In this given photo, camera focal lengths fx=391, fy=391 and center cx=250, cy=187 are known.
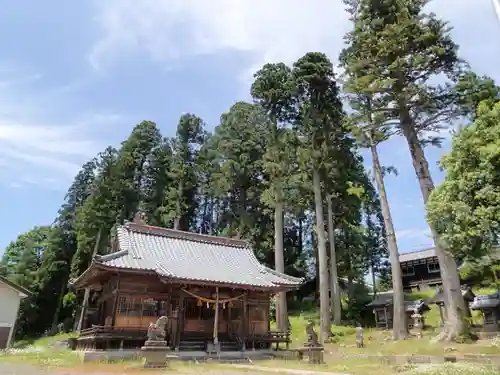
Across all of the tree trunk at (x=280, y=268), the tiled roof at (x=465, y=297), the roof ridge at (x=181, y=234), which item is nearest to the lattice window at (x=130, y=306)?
the roof ridge at (x=181, y=234)

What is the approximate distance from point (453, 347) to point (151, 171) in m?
30.6

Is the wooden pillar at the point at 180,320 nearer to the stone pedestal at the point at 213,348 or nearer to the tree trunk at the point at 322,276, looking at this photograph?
the stone pedestal at the point at 213,348

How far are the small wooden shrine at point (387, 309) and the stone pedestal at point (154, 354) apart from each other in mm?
21529

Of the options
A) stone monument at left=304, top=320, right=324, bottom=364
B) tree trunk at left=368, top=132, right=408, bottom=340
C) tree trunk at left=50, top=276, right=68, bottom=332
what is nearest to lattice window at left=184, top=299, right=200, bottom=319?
stone monument at left=304, top=320, right=324, bottom=364

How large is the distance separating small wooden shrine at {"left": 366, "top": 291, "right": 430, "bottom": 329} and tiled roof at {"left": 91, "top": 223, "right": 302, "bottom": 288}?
13816 millimetres

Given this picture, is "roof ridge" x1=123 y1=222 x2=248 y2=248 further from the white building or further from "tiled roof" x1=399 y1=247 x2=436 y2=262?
"tiled roof" x1=399 y1=247 x2=436 y2=262

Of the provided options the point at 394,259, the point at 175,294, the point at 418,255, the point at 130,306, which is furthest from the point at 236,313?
the point at 418,255

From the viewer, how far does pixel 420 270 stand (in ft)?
133

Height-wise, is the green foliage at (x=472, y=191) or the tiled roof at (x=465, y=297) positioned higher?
the green foliage at (x=472, y=191)

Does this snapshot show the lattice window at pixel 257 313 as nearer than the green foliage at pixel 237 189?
Yes

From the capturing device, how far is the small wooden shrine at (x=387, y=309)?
92.6 feet

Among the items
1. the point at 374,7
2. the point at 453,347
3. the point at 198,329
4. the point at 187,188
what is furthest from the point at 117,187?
the point at 453,347

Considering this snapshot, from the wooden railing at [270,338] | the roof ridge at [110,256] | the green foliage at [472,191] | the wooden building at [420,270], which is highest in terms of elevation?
the wooden building at [420,270]

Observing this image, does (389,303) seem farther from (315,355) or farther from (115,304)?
(115,304)
